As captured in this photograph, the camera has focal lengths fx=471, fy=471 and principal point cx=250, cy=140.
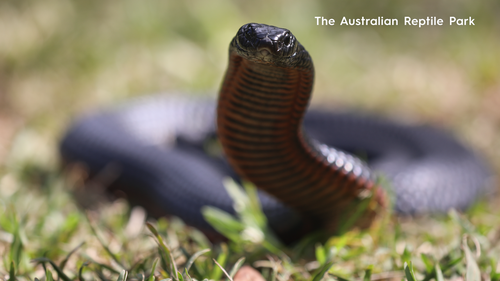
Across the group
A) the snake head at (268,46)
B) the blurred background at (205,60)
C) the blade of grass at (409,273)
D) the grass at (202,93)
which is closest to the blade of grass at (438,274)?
the grass at (202,93)

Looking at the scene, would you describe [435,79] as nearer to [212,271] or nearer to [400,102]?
[400,102]

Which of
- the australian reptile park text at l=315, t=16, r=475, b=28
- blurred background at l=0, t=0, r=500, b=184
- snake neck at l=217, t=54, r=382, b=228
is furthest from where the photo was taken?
the australian reptile park text at l=315, t=16, r=475, b=28

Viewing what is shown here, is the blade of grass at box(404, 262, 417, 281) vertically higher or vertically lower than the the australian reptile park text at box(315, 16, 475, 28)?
lower

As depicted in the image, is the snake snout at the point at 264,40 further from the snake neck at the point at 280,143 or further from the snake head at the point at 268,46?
the snake neck at the point at 280,143

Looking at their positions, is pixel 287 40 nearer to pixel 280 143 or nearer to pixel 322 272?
pixel 280 143

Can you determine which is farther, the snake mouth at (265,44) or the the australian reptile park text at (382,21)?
the the australian reptile park text at (382,21)

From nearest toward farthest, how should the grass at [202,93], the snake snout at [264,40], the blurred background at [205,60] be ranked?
the snake snout at [264,40] → the grass at [202,93] → the blurred background at [205,60]

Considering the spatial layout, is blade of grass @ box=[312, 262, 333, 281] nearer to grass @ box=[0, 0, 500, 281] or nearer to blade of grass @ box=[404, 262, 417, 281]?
grass @ box=[0, 0, 500, 281]

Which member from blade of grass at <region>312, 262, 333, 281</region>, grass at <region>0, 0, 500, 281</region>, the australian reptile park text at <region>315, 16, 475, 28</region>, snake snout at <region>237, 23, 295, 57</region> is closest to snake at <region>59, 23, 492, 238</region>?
snake snout at <region>237, 23, 295, 57</region>

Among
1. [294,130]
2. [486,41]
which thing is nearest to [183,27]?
[486,41]
